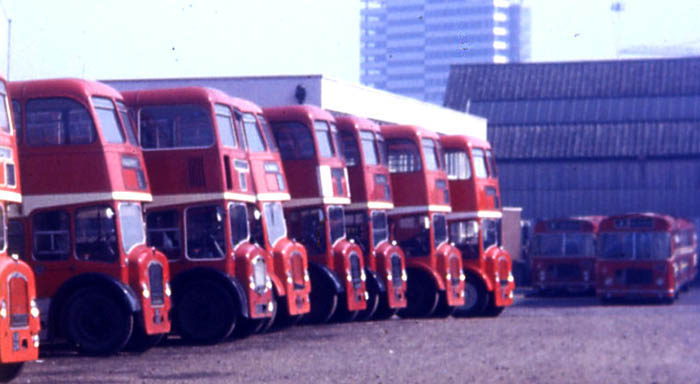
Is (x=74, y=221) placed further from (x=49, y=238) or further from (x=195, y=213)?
(x=195, y=213)

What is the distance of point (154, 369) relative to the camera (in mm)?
18500

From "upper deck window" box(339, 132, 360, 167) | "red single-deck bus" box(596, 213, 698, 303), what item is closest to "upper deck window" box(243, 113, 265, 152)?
"upper deck window" box(339, 132, 360, 167)

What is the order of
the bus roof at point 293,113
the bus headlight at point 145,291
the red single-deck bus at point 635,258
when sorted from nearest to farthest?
the bus headlight at point 145,291, the bus roof at point 293,113, the red single-deck bus at point 635,258

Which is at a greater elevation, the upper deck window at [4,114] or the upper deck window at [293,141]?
the upper deck window at [4,114]

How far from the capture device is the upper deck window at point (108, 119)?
827 inches

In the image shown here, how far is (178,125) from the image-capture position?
2356cm

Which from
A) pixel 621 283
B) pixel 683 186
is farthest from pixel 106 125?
pixel 683 186

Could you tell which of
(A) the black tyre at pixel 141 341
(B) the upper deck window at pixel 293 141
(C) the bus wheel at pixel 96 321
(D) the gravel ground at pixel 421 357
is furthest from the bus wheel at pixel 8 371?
(B) the upper deck window at pixel 293 141

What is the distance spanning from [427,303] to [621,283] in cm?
1273

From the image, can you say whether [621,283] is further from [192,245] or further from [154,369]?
[154,369]

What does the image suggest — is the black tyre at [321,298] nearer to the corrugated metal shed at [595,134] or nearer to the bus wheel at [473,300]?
the bus wheel at [473,300]

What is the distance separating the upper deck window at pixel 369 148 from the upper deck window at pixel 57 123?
36.0 feet

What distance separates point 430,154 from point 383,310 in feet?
12.9

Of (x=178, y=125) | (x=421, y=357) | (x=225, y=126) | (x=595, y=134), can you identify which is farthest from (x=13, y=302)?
(x=595, y=134)
